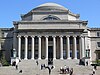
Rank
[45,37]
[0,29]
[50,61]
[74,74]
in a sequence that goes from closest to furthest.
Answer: [74,74]
[50,61]
[45,37]
[0,29]

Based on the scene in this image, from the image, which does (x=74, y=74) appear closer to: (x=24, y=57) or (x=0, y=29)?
(x=24, y=57)

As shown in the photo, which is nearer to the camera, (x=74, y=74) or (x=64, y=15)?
(x=74, y=74)

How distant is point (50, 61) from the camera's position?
70062 mm

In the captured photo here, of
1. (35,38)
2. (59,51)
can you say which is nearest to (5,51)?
(35,38)

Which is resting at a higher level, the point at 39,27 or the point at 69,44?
the point at 39,27

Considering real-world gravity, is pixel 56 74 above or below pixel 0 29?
below

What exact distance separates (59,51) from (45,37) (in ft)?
18.4

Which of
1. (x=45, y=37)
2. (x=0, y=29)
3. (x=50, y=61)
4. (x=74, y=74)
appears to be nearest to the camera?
(x=74, y=74)

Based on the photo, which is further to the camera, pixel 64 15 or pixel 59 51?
pixel 64 15

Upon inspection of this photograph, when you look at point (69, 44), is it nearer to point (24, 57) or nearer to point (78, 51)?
point (78, 51)

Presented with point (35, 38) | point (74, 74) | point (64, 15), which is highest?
point (64, 15)

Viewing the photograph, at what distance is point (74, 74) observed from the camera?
47.9 meters

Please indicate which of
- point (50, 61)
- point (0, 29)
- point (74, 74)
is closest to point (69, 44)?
point (50, 61)

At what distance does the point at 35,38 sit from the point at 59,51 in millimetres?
7672
